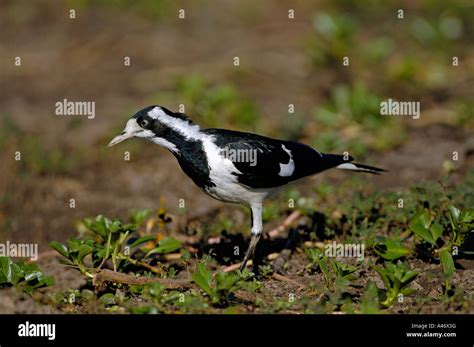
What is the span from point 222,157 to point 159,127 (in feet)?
1.61

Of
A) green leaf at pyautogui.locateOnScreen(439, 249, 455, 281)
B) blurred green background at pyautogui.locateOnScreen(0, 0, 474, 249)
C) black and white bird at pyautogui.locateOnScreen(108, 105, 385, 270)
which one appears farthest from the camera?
blurred green background at pyautogui.locateOnScreen(0, 0, 474, 249)

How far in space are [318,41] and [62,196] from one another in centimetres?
378

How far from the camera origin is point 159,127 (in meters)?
5.17

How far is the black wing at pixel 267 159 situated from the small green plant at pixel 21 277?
1447mm

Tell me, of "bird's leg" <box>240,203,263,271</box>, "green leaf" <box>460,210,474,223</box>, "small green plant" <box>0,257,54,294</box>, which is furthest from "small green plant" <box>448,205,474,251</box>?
"small green plant" <box>0,257,54,294</box>

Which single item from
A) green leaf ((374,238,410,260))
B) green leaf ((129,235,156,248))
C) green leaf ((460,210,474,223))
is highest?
green leaf ((460,210,474,223))

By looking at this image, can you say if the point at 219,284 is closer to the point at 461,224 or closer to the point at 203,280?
the point at 203,280

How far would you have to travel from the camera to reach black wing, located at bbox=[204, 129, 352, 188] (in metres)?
5.09

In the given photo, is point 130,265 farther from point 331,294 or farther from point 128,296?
point 331,294

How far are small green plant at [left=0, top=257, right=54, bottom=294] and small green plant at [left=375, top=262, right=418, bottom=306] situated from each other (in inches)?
83.7

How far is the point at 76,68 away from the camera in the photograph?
34.0ft

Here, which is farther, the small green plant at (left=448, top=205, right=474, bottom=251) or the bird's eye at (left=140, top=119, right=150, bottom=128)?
the bird's eye at (left=140, top=119, right=150, bottom=128)

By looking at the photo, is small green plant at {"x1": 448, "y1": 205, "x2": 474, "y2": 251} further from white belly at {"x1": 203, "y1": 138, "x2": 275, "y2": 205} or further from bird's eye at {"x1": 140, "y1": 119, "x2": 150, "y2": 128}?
bird's eye at {"x1": 140, "y1": 119, "x2": 150, "y2": 128}
